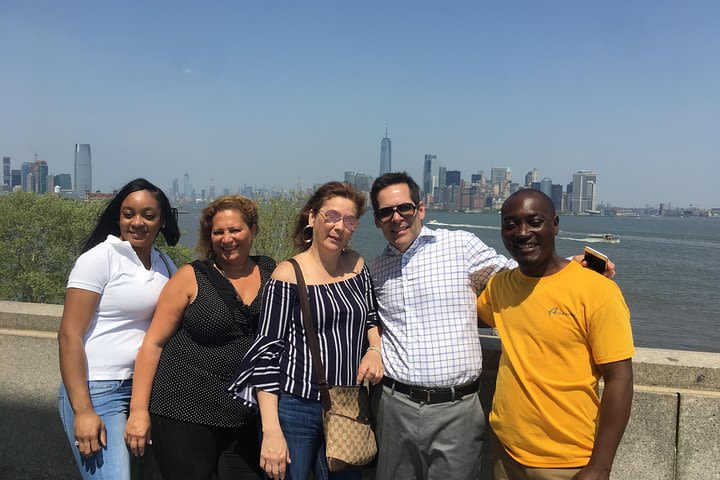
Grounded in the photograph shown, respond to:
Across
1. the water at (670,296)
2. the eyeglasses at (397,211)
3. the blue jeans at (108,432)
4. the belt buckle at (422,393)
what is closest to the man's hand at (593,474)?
the belt buckle at (422,393)

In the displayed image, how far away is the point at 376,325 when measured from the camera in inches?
115

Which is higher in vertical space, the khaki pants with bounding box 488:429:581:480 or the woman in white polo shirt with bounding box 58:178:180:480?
the woman in white polo shirt with bounding box 58:178:180:480

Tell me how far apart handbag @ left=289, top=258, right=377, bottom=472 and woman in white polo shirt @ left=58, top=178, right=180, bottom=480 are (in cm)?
92

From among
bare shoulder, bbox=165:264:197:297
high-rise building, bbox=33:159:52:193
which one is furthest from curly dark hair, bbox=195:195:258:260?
high-rise building, bbox=33:159:52:193

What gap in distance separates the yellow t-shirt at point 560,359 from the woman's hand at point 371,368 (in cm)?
62

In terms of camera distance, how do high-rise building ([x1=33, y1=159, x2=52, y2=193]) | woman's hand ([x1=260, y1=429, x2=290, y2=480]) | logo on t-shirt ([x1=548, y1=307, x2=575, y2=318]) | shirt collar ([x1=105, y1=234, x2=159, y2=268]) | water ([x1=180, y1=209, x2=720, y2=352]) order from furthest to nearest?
1. high-rise building ([x1=33, y1=159, x2=52, y2=193])
2. water ([x1=180, y1=209, x2=720, y2=352])
3. shirt collar ([x1=105, y1=234, x2=159, y2=268])
4. woman's hand ([x1=260, y1=429, x2=290, y2=480])
5. logo on t-shirt ([x1=548, y1=307, x2=575, y2=318])

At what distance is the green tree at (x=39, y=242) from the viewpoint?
2472cm

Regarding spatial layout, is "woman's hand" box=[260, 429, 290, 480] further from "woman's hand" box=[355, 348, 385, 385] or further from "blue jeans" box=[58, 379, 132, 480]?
"blue jeans" box=[58, 379, 132, 480]

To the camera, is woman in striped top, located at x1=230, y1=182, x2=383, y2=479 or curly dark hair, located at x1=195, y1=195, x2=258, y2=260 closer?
woman in striped top, located at x1=230, y1=182, x2=383, y2=479

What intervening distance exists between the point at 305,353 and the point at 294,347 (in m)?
0.06

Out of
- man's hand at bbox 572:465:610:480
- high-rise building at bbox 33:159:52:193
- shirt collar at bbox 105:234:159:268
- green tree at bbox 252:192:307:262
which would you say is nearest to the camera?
man's hand at bbox 572:465:610:480

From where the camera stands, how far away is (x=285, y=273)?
266 centimetres

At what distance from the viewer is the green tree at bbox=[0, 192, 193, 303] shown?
24.7 m

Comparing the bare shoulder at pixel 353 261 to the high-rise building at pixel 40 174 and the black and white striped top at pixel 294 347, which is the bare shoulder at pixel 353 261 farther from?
the high-rise building at pixel 40 174
